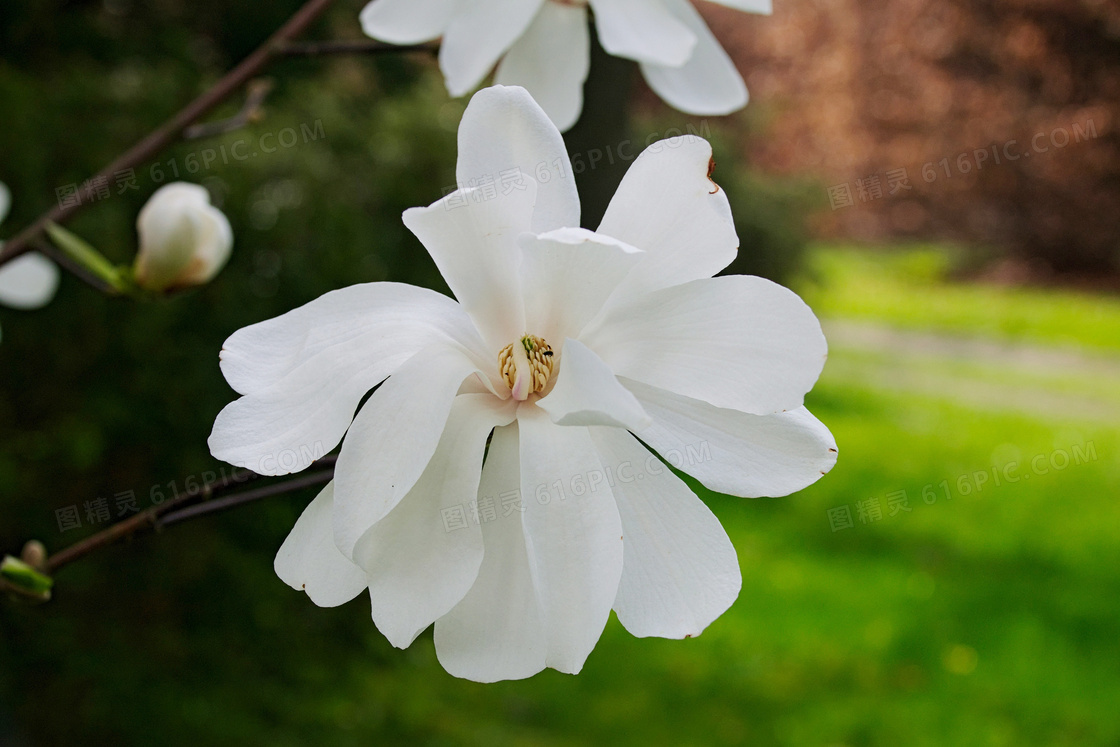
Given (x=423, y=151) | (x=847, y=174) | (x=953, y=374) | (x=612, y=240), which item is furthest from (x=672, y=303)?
(x=847, y=174)

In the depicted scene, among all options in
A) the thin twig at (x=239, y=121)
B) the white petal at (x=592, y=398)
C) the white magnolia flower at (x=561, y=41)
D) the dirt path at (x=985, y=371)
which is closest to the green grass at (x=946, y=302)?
the dirt path at (x=985, y=371)

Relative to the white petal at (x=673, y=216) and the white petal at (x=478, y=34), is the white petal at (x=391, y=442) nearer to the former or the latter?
the white petal at (x=673, y=216)

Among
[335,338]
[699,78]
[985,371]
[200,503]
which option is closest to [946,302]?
[985,371]

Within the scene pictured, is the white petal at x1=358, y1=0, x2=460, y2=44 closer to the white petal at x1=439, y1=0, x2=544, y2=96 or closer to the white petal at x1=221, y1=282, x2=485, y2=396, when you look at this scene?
the white petal at x1=439, y1=0, x2=544, y2=96

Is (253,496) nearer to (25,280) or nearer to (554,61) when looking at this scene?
(554,61)

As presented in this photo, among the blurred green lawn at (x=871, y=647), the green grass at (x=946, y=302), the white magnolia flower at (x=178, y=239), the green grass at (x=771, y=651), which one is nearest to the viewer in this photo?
the white magnolia flower at (x=178, y=239)

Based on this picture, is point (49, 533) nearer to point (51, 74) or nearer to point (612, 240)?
point (51, 74)
